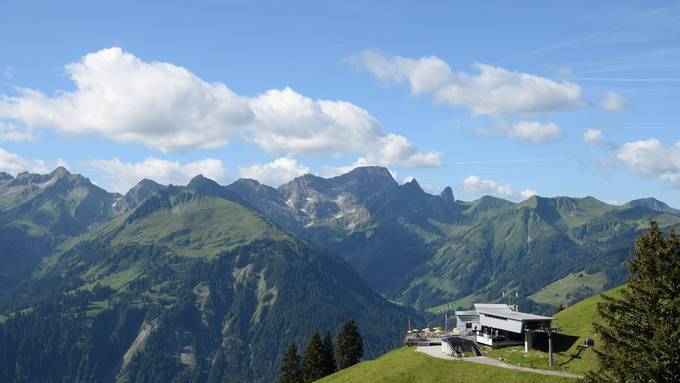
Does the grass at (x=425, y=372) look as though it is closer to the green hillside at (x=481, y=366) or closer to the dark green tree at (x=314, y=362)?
the green hillside at (x=481, y=366)

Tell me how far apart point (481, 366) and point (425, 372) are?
7502mm

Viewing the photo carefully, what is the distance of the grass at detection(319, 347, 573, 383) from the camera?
73.9m

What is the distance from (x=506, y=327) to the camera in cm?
9262

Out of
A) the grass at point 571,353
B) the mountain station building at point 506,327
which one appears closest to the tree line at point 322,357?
the mountain station building at point 506,327

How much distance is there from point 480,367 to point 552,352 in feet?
36.6

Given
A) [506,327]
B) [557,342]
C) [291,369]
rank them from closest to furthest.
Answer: [557,342] → [506,327] → [291,369]

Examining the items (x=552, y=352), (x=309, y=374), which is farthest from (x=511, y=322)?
(x=309, y=374)

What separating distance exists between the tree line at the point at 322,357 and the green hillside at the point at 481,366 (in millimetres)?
27400

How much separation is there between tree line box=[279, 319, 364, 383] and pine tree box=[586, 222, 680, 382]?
9353 cm

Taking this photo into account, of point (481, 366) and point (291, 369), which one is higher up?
point (481, 366)

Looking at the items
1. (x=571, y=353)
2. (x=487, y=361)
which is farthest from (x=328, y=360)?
(x=571, y=353)

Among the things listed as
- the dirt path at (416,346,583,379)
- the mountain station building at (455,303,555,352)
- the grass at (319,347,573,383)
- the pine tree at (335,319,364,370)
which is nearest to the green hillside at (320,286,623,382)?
the grass at (319,347,573,383)

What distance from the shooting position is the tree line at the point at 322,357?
126 m

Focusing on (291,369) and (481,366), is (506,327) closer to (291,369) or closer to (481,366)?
(481,366)
